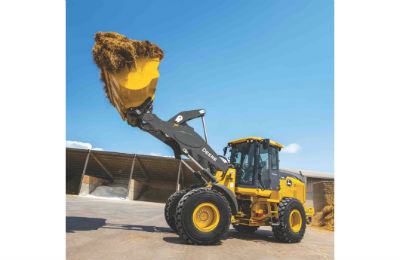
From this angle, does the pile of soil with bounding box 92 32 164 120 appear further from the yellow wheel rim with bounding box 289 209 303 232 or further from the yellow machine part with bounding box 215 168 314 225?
the yellow wheel rim with bounding box 289 209 303 232

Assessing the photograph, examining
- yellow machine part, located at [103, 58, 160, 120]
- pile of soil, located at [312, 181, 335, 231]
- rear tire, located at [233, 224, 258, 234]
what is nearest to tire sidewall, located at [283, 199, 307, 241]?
rear tire, located at [233, 224, 258, 234]

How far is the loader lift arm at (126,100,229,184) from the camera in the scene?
18.2 ft

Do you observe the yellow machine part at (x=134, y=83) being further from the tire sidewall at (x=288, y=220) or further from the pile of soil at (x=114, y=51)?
the tire sidewall at (x=288, y=220)

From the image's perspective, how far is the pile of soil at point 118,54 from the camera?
4.72 metres

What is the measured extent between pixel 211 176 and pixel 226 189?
44 cm

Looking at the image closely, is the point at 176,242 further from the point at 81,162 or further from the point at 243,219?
the point at 81,162

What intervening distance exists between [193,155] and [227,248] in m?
1.94

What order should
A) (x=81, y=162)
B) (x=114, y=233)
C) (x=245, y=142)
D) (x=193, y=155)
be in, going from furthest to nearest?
1. (x=81, y=162)
2. (x=245, y=142)
3. (x=193, y=155)
4. (x=114, y=233)

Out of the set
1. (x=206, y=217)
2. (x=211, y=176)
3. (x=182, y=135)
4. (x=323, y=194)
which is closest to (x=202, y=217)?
(x=206, y=217)

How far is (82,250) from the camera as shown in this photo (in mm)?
3869

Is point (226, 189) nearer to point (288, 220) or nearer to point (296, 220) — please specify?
point (288, 220)

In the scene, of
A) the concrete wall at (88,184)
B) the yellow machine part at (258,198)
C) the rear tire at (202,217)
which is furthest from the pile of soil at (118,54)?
the concrete wall at (88,184)

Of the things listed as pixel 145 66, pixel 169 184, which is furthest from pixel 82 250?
pixel 169 184

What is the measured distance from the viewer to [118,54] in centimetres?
479
